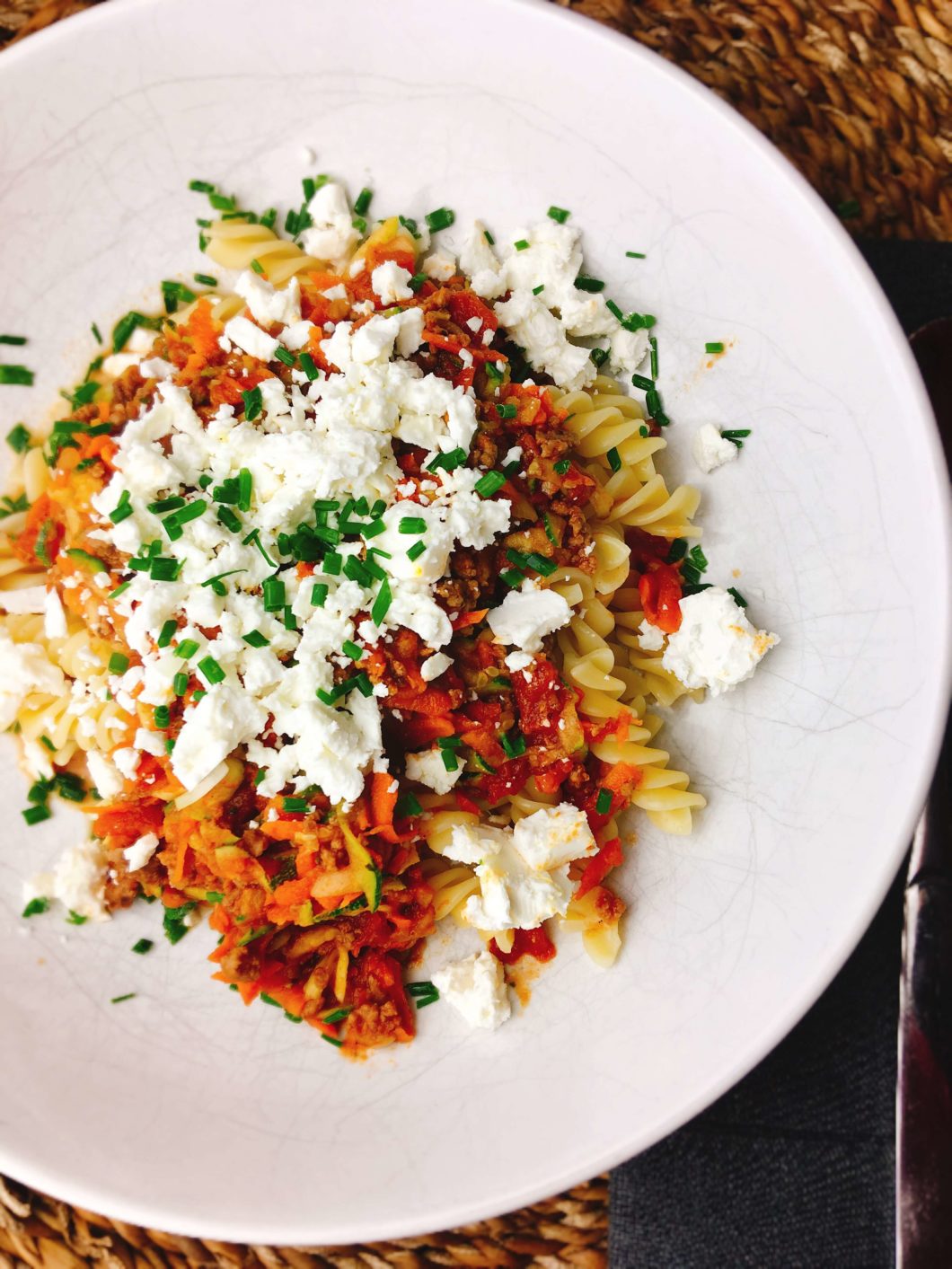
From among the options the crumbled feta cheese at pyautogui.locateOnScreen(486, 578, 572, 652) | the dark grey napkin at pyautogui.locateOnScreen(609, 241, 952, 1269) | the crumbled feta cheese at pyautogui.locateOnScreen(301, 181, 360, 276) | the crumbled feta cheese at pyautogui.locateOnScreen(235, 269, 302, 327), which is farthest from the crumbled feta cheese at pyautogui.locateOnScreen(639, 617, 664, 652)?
the crumbled feta cheese at pyautogui.locateOnScreen(301, 181, 360, 276)

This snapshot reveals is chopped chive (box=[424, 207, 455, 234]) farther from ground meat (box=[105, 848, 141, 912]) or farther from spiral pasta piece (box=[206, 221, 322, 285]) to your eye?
ground meat (box=[105, 848, 141, 912])

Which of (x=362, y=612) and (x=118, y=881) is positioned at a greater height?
(x=362, y=612)

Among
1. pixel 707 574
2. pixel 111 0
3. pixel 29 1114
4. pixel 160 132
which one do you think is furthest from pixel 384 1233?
pixel 111 0

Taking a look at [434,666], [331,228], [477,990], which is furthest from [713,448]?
[477,990]

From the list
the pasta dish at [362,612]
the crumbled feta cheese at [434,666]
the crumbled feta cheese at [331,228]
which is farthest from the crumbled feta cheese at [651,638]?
the crumbled feta cheese at [331,228]

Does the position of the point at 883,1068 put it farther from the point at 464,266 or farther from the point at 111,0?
the point at 111,0

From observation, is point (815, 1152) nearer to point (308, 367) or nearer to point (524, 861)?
point (524, 861)
